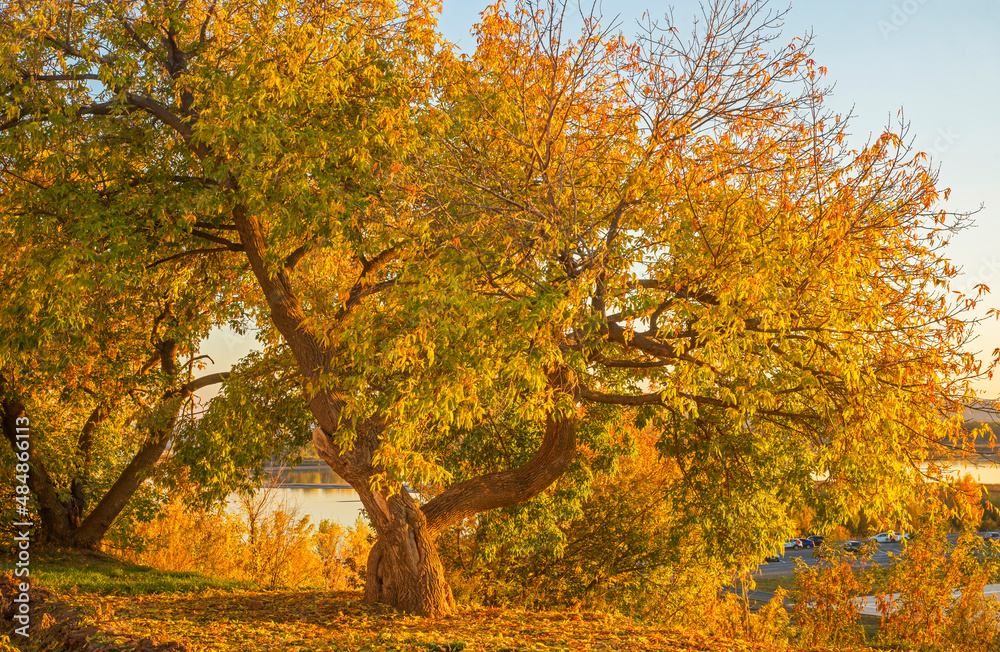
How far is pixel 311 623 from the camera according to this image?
8.55 metres

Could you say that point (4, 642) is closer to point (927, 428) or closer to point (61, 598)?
point (61, 598)

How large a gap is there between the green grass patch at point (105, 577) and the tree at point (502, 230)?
11.2 feet

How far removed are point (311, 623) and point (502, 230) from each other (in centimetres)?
526

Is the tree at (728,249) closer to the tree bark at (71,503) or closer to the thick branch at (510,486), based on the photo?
the thick branch at (510,486)

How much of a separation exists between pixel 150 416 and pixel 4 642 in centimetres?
509

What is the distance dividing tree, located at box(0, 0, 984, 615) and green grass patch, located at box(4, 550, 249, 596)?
3415 mm

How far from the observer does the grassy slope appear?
7.35 m

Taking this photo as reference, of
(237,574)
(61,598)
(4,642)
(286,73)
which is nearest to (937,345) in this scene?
(286,73)

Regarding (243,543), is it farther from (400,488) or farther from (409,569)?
(400,488)

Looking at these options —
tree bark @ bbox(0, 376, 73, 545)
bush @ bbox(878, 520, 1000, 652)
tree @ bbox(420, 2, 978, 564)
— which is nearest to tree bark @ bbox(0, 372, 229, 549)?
tree bark @ bbox(0, 376, 73, 545)

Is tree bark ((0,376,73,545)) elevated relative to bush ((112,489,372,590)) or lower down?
elevated

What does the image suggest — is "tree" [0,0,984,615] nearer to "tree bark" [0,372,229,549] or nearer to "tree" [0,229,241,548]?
"tree" [0,229,241,548]

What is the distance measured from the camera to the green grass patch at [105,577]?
33.7 ft

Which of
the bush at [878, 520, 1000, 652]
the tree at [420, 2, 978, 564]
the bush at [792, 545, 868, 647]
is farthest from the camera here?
the bush at [792, 545, 868, 647]
